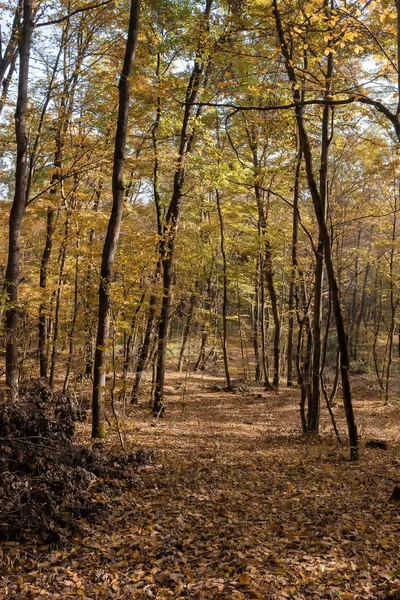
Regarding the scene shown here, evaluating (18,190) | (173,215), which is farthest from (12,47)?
(173,215)

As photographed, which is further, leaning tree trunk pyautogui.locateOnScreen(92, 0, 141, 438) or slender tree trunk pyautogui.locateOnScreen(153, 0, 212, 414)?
slender tree trunk pyautogui.locateOnScreen(153, 0, 212, 414)

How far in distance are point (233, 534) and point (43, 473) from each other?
2.33 m

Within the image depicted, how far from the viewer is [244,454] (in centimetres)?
853

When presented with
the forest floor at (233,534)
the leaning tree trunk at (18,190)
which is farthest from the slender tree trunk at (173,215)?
the leaning tree trunk at (18,190)

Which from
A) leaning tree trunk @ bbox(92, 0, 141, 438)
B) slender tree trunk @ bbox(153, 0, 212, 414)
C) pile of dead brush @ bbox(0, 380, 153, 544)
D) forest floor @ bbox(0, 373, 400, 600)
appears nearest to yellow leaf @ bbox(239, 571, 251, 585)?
forest floor @ bbox(0, 373, 400, 600)

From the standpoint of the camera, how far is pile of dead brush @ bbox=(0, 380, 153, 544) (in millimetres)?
4371

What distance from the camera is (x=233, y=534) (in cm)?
471

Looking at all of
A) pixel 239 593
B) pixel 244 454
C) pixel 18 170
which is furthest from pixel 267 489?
pixel 18 170

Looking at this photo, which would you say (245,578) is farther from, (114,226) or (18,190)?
(18,190)

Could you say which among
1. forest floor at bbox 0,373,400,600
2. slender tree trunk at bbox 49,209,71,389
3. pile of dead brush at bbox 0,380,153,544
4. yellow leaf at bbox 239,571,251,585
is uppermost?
slender tree trunk at bbox 49,209,71,389

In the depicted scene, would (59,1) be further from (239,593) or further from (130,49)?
(239,593)

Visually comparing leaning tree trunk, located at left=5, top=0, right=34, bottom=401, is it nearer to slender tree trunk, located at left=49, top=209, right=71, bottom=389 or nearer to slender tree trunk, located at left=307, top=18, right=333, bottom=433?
slender tree trunk, located at left=49, top=209, right=71, bottom=389

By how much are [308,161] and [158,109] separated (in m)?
6.20

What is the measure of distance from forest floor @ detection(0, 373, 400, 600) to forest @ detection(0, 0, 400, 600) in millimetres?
28
